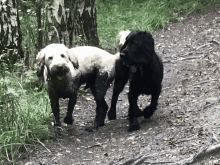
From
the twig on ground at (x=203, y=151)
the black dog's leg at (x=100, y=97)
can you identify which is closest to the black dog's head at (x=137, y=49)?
the black dog's leg at (x=100, y=97)

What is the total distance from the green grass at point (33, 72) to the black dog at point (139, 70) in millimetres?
1243

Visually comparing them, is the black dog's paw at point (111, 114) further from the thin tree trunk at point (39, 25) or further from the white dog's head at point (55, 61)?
the thin tree trunk at point (39, 25)

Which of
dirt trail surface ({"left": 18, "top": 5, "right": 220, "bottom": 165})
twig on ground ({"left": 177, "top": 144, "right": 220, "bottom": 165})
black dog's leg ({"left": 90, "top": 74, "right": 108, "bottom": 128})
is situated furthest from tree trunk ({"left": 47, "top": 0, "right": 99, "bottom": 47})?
twig on ground ({"left": 177, "top": 144, "right": 220, "bottom": 165})

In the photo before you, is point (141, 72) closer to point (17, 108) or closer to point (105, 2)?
point (17, 108)

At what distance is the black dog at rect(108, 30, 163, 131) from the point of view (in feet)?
17.3

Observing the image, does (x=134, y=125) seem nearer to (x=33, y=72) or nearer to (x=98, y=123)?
(x=98, y=123)

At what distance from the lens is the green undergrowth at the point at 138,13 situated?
35.9 feet

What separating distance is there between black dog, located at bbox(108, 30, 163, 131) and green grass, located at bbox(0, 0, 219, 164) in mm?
1243

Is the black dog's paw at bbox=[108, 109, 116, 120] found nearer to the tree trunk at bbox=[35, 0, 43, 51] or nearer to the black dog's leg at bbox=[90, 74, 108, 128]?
the black dog's leg at bbox=[90, 74, 108, 128]

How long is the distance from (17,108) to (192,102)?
2.70 m

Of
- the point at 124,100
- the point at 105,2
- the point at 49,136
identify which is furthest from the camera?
the point at 105,2

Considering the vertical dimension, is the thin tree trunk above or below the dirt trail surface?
above

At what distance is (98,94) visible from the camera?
602 centimetres

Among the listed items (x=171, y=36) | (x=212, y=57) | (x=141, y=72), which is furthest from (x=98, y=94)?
(x=171, y=36)
